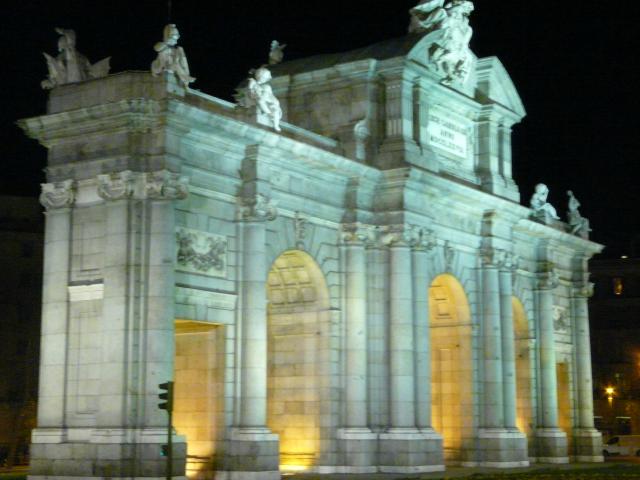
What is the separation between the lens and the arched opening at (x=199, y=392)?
38.9 m

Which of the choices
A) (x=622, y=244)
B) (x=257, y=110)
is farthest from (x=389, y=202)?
(x=622, y=244)

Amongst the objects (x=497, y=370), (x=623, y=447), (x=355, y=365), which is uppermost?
(x=497, y=370)

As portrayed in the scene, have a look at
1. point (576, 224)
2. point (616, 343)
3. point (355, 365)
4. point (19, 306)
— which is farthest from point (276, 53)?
point (616, 343)

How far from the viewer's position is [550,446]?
56.8 meters

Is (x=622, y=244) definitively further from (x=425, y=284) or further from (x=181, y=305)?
(x=181, y=305)

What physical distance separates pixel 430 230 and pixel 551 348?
48.2 ft

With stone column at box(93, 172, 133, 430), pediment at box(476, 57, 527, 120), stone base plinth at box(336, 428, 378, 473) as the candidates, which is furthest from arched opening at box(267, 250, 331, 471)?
pediment at box(476, 57, 527, 120)

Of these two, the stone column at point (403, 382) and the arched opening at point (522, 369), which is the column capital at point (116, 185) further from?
the arched opening at point (522, 369)

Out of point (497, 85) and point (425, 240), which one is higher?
point (497, 85)

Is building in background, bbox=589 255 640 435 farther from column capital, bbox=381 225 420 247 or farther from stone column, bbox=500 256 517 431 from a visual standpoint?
column capital, bbox=381 225 420 247

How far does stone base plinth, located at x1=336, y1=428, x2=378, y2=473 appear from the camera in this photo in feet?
141

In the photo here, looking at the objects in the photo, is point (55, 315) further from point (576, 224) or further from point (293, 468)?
point (576, 224)

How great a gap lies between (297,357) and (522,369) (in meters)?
16.8

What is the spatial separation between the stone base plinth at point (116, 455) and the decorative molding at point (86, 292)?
3.95 metres
